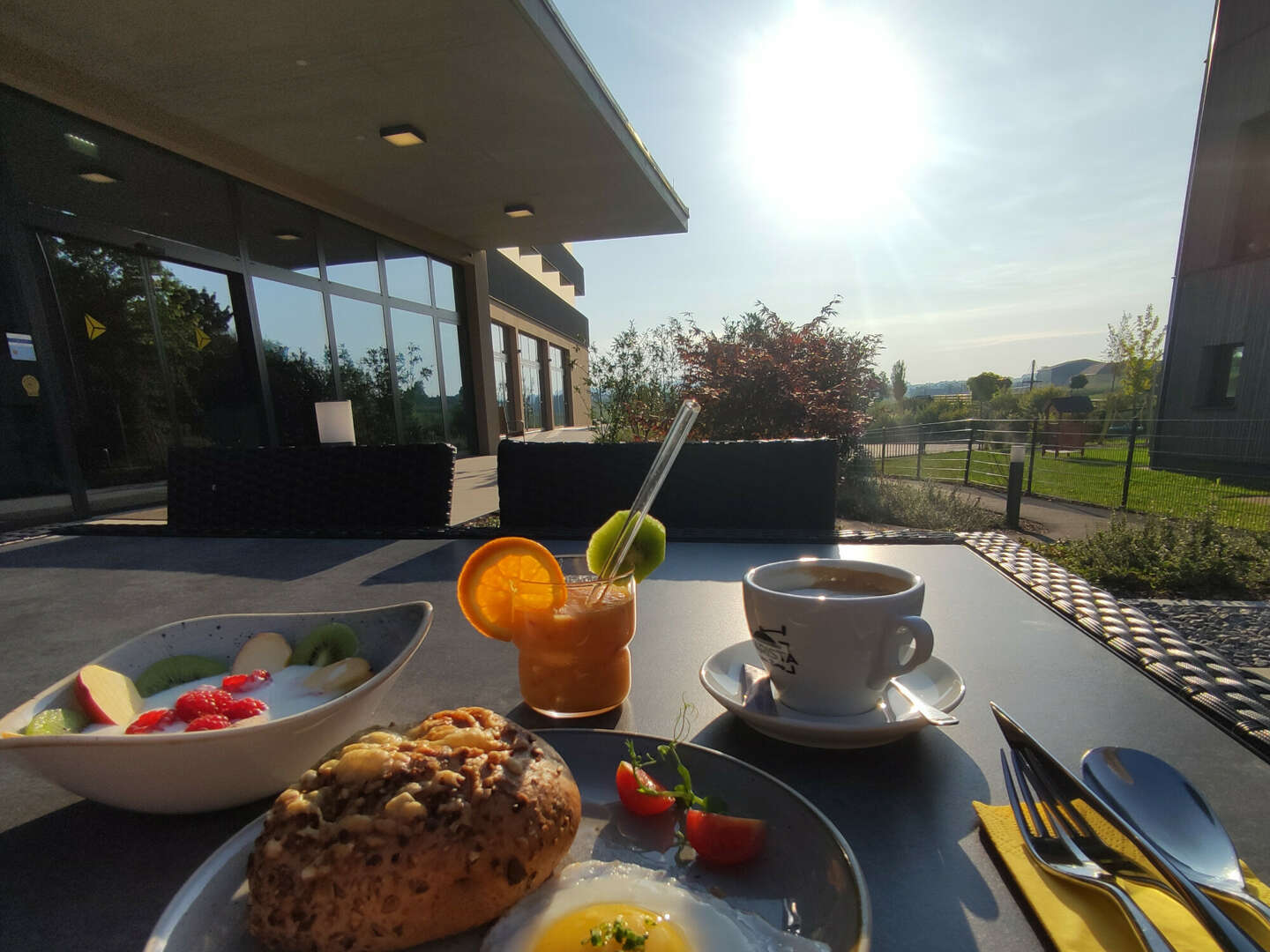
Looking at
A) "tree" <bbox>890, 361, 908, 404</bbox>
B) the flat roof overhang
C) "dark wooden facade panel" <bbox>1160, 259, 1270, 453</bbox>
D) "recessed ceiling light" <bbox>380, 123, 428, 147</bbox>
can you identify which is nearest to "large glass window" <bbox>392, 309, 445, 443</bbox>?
the flat roof overhang

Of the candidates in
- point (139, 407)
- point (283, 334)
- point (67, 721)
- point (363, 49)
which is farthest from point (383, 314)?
point (67, 721)

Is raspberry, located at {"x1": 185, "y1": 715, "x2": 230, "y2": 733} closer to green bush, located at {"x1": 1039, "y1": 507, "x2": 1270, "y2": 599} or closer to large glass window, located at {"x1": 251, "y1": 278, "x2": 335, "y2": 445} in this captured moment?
green bush, located at {"x1": 1039, "y1": 507, "x2": 1270, "y2": 599}

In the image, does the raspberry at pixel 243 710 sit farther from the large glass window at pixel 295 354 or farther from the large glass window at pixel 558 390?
the large glass window at pixel 558 390

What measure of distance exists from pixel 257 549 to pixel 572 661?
1.51 meters

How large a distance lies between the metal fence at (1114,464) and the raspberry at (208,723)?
845 centimetres

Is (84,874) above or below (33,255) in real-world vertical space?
below

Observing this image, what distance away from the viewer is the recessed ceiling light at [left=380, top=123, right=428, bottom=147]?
5453mm

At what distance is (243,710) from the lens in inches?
25.7

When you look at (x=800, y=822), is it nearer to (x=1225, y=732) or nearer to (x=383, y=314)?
(x=1225, y=732)

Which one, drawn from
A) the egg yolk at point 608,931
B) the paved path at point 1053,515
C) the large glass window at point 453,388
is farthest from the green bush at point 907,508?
the large glass window at point 453,388

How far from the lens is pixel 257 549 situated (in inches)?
72.4

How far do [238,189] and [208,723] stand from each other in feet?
23.6

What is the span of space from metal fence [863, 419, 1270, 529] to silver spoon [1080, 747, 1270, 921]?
313 inches

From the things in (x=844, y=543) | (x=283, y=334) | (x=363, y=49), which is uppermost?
(x=363, y=49)
